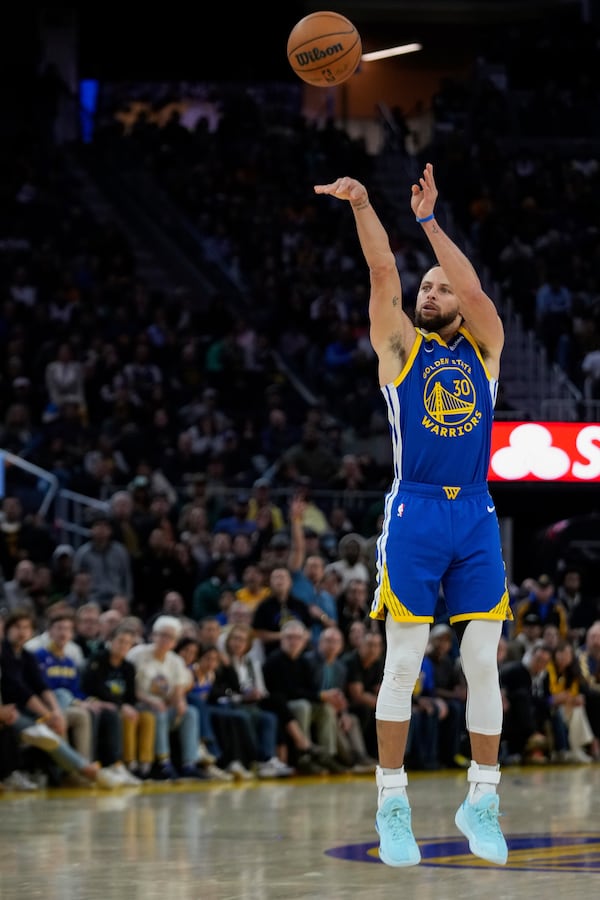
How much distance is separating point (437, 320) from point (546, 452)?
5.81 metres

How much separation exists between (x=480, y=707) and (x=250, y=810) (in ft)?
13.5

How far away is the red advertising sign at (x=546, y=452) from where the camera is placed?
12797 mm

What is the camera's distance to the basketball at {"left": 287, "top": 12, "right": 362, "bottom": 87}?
25.7 feet

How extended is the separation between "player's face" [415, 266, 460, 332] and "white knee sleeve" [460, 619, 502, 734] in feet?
4.18

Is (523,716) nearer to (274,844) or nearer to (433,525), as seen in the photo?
(274,844)

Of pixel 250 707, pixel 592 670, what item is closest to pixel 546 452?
pixel 250 707

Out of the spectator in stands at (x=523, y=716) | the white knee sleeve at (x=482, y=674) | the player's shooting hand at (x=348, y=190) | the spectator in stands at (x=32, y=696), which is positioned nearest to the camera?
the player's shooting hand at (x=348, y=190)

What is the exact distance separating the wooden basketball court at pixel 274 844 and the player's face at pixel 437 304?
2.47 meters

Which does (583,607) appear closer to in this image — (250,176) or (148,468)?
(148,468)

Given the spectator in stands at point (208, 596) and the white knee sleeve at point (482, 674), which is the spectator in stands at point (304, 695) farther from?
the white knee sleeve at point (482, 674)

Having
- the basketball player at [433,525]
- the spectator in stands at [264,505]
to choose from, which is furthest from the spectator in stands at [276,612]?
the basketball player at [433,525]

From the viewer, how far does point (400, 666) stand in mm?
6965

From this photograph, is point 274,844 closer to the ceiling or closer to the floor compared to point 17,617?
closer to the floor

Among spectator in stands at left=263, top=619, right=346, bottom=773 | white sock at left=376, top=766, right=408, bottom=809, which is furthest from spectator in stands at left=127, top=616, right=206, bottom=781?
white sock at left=376, top=766, right=408, bottom=809
